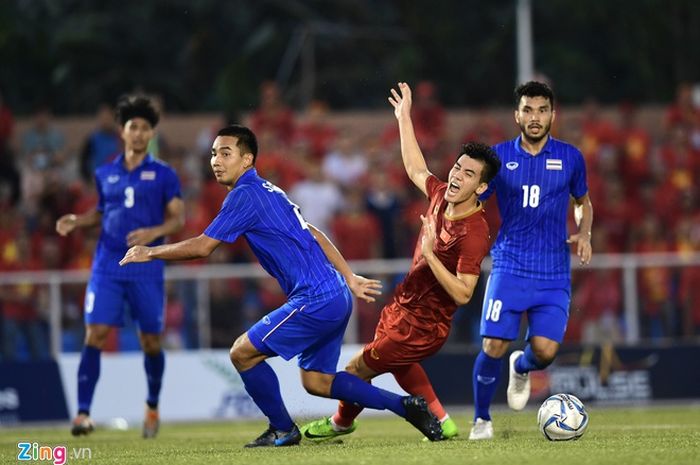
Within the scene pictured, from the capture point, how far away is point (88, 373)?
12289 mm

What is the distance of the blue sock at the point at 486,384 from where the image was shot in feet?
34.2

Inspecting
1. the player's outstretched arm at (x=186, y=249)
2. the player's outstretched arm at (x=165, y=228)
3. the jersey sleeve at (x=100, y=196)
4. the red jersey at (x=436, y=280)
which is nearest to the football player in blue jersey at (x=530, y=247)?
the red jersey at (x=436, y=280)

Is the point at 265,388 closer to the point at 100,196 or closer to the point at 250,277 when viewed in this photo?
→ the point at 100,196

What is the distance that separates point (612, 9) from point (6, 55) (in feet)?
29.1

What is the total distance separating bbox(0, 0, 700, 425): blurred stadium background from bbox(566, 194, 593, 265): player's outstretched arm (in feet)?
16.7

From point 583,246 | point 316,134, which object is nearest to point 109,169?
point 583,246

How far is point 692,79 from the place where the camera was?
2148cm

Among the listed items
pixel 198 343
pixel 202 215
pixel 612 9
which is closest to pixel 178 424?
pixel 198 343

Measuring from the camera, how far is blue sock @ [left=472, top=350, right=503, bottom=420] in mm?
10430

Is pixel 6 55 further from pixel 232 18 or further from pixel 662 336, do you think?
pixel 662 336

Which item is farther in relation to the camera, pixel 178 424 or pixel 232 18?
pixel 232 18

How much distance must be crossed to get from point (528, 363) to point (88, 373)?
3.87 meters

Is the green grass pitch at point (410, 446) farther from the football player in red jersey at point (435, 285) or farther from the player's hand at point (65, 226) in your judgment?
the player's hand at point (65, 226)

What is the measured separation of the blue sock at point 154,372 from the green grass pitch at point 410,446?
1.31 ft
